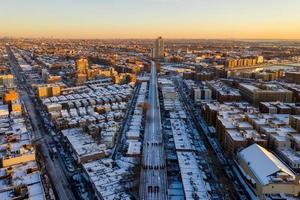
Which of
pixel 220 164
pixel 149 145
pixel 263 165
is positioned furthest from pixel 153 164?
pixel 263 165

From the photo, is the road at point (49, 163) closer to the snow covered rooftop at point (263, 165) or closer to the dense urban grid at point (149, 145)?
the dense urban grid at point (149, 145)

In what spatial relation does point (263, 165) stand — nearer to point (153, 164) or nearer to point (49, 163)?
point (153, 164)

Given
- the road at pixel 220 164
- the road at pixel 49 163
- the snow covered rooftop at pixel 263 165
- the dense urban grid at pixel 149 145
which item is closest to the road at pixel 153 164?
the dense urban grid at pixel 149 145

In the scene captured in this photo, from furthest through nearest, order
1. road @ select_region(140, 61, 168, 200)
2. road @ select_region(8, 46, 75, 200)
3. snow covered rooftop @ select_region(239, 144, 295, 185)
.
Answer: road @ select_region(8, 46, 75, 200)
road @ select_region(140, 61, 168, 200)
snow covered rooftop @ select_region(239, 144, 295, 185)

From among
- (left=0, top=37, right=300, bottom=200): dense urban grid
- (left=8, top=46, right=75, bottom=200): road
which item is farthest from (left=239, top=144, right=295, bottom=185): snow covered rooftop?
(left=8, top=46, right=75, bottom=200): road

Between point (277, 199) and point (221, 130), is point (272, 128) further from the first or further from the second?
point (277, 199)

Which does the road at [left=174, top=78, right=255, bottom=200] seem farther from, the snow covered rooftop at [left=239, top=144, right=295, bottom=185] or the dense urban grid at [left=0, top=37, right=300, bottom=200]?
the snow covered rooftop at [left=239, top=144, right=295, bottom=185]

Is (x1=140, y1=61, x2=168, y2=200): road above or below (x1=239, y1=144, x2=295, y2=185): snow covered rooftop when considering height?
below

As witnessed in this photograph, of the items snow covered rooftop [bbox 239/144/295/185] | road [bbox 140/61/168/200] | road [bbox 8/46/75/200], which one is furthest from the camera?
road [bbox 8/46/75/200]

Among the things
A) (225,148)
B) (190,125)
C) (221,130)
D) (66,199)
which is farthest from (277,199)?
(190,125)
